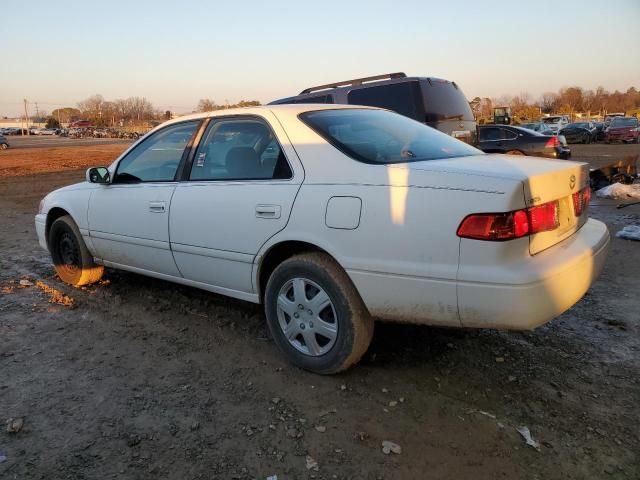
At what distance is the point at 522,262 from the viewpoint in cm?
256

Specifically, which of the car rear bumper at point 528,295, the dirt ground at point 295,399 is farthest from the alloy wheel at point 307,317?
the car rear bumper at point 528,295

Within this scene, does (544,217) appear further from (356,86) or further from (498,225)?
(356,86)

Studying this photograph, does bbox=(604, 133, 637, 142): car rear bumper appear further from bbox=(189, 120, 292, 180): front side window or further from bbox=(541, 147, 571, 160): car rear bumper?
bbox=(189, 120, 292, 180): front side window

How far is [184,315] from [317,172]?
72.6 inches

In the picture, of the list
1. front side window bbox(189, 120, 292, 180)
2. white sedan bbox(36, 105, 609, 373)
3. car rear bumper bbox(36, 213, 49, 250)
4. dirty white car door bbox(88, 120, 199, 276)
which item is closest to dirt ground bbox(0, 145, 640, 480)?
white sedan bbox(36, 105, 609, 373)

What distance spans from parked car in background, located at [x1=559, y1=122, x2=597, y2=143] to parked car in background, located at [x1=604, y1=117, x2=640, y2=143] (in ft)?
3.07

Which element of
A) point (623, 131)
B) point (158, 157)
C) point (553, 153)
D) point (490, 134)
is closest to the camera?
point (158, 157)

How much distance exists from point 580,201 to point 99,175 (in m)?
3.61

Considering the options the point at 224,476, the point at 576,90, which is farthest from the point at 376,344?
the point at 576,90

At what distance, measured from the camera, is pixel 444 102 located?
8.47 metres

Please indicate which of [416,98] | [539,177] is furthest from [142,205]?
[416,98]

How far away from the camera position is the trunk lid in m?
2.61

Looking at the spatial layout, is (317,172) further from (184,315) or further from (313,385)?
(184,315)

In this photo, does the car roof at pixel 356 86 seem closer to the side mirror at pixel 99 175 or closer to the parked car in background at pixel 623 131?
the side mirror at pixel 99 175
